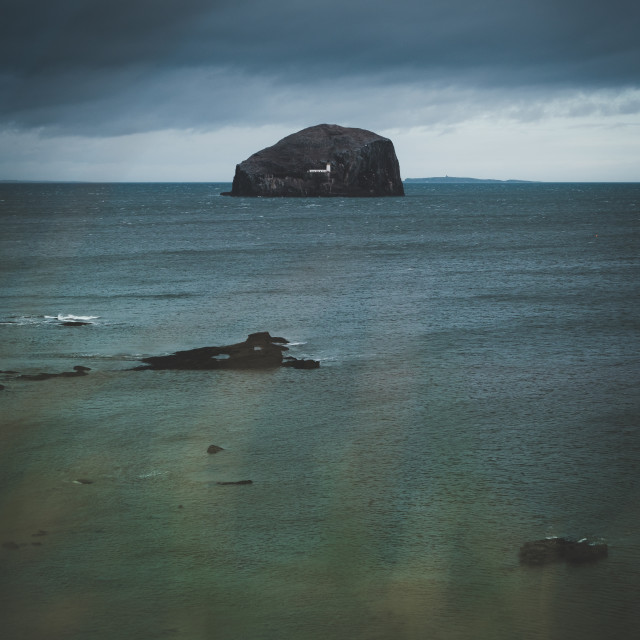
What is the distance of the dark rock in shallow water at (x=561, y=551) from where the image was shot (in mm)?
16438

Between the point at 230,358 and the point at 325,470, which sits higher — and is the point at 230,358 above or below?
above

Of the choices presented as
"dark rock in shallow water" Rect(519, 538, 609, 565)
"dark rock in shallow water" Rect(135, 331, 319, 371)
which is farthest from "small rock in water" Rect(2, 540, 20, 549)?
"dark rock in shallow water" Rect(135, 331, 319, 371)

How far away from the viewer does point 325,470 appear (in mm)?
21562

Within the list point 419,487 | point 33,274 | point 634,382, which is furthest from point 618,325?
point 33,274

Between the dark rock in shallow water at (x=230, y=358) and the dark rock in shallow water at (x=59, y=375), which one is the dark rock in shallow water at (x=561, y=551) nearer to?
the dark rock in shallow water at (x=230, y=358)

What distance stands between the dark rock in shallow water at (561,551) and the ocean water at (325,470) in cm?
30

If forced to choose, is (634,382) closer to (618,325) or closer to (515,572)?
(618,325)

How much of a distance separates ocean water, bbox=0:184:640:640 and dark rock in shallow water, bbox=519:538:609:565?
0.30m

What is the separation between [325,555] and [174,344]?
21.1 metres

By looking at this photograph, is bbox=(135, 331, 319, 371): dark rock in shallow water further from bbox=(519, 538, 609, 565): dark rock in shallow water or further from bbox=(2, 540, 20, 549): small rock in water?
bbox=(519, 538, 609, 565): dark rock in shallow water

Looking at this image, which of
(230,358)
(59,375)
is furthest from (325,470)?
(59,375)

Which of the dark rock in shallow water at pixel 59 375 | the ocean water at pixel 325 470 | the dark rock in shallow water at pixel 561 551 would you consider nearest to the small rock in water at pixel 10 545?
the ocean water at pixel 325 470

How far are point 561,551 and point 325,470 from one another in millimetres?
6951

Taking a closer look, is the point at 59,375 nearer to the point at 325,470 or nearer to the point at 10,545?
the point at 325,470
